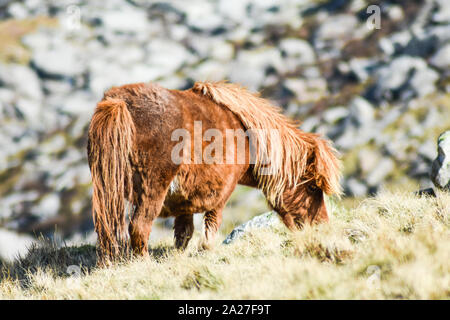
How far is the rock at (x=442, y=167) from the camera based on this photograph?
6.27 metres

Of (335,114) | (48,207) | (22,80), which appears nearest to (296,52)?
(335,114)

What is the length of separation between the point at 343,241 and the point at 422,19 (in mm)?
45956

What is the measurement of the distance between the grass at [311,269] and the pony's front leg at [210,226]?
16 cm

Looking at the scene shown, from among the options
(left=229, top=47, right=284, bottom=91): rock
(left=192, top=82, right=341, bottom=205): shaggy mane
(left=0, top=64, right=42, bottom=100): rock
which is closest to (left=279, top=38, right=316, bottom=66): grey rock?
(left=229, top=47, right=284, bottom=91): rock

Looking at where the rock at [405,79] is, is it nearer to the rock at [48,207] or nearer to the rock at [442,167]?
the rock at [48,207]

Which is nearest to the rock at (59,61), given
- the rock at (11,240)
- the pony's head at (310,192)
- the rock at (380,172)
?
the rock at (11,240)

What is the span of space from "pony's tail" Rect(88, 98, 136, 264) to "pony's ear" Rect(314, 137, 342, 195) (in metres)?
2.52

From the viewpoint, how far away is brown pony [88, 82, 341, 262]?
483 cm

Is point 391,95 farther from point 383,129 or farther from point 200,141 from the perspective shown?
point 200,141

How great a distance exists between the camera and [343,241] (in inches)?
177

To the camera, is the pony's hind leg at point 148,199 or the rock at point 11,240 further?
the rock at point 11,240

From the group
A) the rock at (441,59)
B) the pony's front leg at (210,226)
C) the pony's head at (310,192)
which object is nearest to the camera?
the pony's front leg at (210,226)

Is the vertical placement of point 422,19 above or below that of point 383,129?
above

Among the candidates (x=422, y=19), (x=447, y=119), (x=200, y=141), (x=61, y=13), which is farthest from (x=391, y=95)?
(x=61, y=13)
